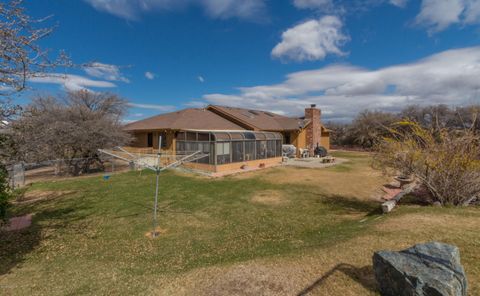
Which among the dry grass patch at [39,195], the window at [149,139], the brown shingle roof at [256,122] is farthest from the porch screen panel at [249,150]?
the dry grass patch at [39,195]

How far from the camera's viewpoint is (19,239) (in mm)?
6953

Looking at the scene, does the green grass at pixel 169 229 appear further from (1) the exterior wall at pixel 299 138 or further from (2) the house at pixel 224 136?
(1) the exterior wall at pixel 299 138

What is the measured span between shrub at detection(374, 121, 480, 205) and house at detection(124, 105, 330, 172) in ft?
34.8

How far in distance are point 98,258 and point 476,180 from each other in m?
11.8

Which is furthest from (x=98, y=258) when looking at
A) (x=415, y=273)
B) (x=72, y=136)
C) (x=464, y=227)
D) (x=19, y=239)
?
(x=72, y=136)

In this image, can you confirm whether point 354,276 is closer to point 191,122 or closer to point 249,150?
point 249,150

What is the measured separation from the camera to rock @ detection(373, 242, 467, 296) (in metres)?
2.99

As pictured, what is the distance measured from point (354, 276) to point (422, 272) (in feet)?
3.53

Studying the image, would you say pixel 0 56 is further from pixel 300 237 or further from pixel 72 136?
pixel 72 136

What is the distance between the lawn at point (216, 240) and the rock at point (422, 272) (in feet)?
1.30

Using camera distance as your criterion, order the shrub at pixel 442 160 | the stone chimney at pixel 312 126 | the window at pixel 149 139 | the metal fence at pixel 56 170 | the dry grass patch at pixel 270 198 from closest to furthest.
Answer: the shrub at pixel 442 160 → the dry grass patch at pixel 270 198 → the metal fence at pixel 56 170 → the window at pixel 149 139 → the stone chimney at pixel 312 126

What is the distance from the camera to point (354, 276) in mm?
3959

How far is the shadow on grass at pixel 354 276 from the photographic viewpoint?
3.70 metres

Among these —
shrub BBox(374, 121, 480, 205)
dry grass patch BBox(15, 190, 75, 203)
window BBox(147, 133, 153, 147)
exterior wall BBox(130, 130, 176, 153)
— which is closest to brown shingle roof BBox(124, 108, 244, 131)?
exterior wall BBox(130, 130, 176, 153)
